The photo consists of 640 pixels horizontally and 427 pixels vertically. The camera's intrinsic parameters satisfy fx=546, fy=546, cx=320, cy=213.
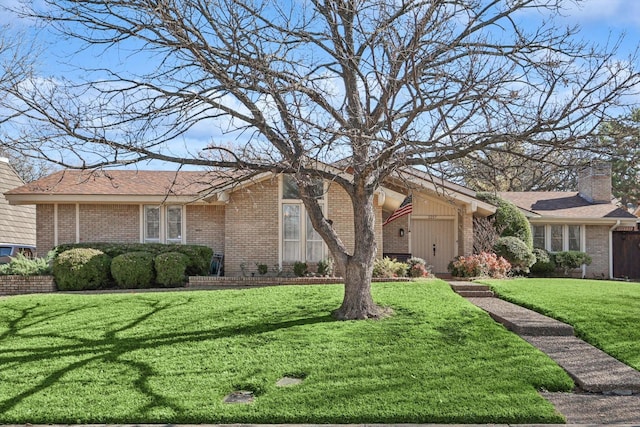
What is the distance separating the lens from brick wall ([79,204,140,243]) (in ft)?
62.6

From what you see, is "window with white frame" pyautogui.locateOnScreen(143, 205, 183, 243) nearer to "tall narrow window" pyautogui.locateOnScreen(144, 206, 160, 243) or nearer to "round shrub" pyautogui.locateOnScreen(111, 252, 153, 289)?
"tall narrow window" pyautogui.locateOnScreen(144, 206, 160, 243)

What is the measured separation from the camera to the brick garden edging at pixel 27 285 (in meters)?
16.0

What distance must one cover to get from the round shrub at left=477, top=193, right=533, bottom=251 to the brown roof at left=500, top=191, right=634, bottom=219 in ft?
8.52

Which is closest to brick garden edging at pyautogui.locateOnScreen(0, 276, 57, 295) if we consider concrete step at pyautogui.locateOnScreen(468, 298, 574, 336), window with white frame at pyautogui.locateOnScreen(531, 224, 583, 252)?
concrete step at pyautogui.locateOnScreen(468, 298, 574, 336)

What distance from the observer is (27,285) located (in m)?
16.0

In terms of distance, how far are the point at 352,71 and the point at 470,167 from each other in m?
2.93

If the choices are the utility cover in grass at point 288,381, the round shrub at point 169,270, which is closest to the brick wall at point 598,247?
the round shrub at point 169,270

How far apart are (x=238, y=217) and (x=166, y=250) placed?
2.49 meters

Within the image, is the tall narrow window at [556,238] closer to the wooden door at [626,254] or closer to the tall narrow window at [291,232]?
the wooden door at [626,254]

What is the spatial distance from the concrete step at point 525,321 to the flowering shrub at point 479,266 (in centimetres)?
491

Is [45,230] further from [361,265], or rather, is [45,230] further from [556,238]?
[556,238]

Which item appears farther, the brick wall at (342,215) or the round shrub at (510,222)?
the round shrub at (510,222)

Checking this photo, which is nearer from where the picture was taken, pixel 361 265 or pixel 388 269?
pixel 361 265

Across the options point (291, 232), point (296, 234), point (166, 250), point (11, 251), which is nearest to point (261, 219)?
point (291, 232)
